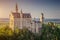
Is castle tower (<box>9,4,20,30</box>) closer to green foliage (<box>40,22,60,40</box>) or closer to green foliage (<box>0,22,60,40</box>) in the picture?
green foliage (<box>0,22,60,40</box>)

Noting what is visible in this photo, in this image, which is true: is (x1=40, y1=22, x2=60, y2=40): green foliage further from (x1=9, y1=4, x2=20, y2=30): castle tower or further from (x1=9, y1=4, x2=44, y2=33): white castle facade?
(x1=9, y1=4, x2=20, y2=30): castle tower

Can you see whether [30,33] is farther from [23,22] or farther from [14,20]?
[14,20]

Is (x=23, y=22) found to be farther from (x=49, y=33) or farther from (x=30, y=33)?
(x=49, y=33)

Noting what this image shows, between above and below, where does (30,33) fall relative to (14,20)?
below

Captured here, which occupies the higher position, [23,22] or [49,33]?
[23,22]

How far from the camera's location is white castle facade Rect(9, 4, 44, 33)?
7.07ft

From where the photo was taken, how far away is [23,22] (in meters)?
2.18

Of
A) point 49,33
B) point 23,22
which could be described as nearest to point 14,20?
point 23,22

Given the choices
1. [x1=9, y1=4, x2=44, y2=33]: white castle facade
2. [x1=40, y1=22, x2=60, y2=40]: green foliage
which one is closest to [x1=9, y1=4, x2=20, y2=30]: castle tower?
[x1=9, y1=4, x2=44, y2=33]: white castle facade

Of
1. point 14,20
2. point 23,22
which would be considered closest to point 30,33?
point 23,22

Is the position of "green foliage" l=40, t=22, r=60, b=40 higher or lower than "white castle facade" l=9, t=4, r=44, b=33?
lower

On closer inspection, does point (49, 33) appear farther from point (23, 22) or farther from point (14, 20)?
point (14, 20)

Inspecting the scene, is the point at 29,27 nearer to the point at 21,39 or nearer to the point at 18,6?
the point at 21,39

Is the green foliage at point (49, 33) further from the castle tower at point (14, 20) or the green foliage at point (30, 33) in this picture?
the castle tower at point (14, 20)
